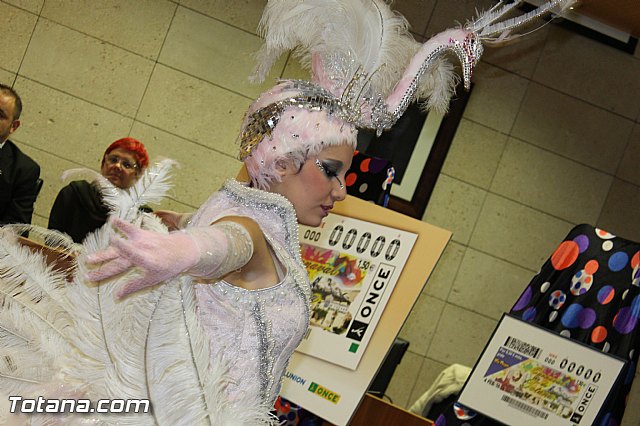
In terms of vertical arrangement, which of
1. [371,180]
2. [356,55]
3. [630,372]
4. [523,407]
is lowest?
[523,407]

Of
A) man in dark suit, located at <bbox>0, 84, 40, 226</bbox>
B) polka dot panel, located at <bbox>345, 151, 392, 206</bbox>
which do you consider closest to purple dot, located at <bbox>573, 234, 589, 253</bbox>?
polka dot panel, located at <bbox>345, 151, 392, 206</bbox>

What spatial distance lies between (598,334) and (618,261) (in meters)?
0.28

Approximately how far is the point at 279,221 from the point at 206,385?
587mm

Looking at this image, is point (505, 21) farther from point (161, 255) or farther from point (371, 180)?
point (371, 180)

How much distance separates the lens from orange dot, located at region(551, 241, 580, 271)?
3090mm

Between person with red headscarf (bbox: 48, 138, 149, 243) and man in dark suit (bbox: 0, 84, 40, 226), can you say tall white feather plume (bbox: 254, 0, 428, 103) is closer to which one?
person with red headscarf (bbox: 48, 138, 149, 243)

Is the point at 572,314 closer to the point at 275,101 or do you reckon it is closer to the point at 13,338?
the point at 275,101

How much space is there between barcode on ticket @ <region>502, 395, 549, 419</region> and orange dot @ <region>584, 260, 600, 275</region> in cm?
55

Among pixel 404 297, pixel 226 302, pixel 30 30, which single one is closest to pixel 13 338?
pixel 226 302

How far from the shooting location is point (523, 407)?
3.07 metres

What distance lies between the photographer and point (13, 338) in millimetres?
1356

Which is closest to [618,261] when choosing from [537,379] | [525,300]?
[525,300]

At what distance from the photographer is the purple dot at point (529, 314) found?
10.3 ft

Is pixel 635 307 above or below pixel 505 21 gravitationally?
below
